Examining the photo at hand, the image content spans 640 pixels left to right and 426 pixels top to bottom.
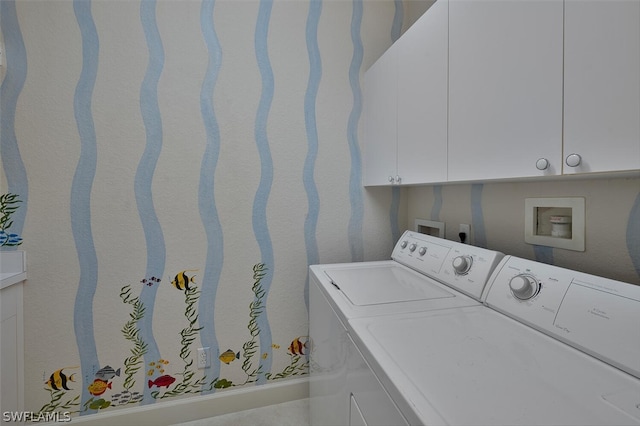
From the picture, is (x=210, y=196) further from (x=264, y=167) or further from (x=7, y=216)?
(x=7, y=216)

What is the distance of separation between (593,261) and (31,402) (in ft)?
8.01

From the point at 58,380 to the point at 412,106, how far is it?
2.14 metres

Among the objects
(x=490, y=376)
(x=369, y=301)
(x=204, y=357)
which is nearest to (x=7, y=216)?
(x=204, y=357)

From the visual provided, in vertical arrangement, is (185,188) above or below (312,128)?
below

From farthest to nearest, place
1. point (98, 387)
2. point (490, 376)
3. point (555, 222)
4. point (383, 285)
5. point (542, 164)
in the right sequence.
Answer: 1. point (98, 387)
2. point (383, 285)
3. point (555, 222)
4. point (542, 164)
5. point (490, 376)

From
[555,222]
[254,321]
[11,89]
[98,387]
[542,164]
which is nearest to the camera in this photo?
[542,164]

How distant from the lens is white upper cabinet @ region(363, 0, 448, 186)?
1158mm

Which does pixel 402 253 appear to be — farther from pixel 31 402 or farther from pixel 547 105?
pixel 31 402

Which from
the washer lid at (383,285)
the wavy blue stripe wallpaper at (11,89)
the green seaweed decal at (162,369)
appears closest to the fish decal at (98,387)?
the green seaweed decal at (162,369)

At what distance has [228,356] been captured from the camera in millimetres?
1710

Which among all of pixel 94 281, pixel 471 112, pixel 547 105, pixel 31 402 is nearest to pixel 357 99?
pixel 471 112

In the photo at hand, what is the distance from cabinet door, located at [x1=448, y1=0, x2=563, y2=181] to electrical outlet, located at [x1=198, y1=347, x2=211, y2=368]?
1.55 meters

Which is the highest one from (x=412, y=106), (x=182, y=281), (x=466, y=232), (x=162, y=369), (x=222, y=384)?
(x=412, y=106)

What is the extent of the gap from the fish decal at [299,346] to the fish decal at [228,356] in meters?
0.32
